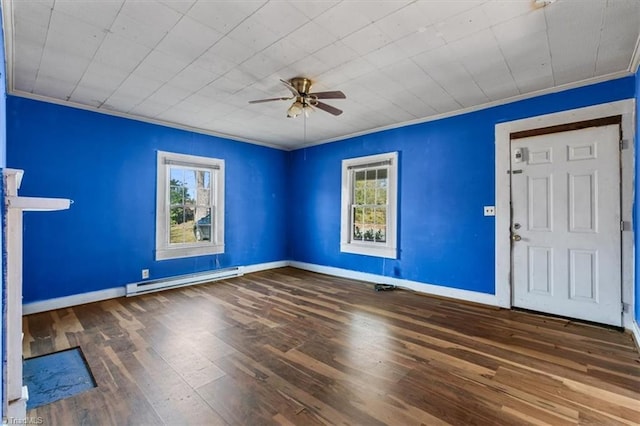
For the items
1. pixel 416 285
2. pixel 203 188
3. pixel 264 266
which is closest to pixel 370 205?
pixel 416 285

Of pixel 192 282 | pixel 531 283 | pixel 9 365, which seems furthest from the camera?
pixel 192 282

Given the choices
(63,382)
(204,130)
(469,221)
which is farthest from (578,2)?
(204,130)

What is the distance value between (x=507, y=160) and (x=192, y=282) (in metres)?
4.93

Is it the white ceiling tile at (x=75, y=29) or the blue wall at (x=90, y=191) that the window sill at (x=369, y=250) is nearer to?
the blue wall at (x=90, y=191)

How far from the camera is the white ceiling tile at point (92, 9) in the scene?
2.04m

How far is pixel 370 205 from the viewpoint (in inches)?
207

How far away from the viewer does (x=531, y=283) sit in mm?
3602

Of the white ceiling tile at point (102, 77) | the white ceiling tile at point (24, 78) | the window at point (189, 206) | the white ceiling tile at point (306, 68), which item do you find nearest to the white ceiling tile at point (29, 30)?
the white ceiling tile at point (102, 77)

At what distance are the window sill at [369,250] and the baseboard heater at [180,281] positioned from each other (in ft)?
6.59

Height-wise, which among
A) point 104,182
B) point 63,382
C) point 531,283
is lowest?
point 63,382

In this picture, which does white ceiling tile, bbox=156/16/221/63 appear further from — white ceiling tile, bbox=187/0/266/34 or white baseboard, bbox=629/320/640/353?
white baseboard, bbox=629/320/640/353

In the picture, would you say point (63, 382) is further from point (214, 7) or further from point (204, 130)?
point (204, 130)

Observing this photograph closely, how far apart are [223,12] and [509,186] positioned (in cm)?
361

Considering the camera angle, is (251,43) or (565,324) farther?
(565,324)
